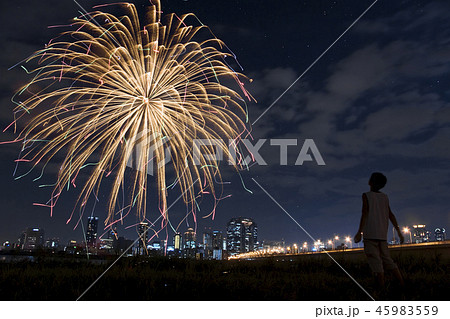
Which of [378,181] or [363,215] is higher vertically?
[378,181]

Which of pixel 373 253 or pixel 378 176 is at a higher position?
pixel 378 176

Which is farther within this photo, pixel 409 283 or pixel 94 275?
pixel 94 275

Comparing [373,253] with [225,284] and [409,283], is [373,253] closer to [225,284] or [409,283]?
[409,283]

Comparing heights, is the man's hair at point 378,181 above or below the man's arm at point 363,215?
above

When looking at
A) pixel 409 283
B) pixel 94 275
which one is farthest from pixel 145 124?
pixel 409 283

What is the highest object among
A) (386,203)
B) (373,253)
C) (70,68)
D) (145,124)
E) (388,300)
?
(70,68)

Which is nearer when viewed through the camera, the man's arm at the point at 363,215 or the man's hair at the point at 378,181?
the man's arm at the point at 363,215

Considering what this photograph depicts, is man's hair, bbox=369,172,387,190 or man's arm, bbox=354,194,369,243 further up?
man's hair, bbox=369,172,387,190

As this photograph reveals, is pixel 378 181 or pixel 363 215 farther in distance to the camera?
pixel 378 181

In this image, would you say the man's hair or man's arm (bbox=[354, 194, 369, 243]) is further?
the man's hair
